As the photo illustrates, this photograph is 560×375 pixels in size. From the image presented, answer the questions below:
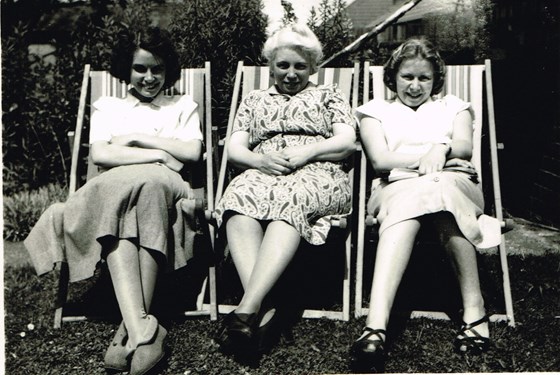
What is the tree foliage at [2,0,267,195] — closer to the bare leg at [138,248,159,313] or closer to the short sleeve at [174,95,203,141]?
the short sleeve at [174,95,203,141]

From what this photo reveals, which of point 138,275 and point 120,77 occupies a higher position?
point 120,77

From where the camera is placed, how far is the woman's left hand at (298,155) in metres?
3.17

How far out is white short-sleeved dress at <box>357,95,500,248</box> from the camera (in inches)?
111

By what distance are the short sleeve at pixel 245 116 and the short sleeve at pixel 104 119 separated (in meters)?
0.65

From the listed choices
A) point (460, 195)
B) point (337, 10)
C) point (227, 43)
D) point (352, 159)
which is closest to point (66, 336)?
point (352, 159)

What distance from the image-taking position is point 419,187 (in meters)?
2.88

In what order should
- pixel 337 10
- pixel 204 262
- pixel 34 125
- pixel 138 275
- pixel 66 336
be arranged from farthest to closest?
pixel 34 125 < pixel 337 10 < pixel 204 262 < pixel 66 336 < pixel 138 275

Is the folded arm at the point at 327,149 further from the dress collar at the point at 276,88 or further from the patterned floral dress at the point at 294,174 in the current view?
the dress collar at the point at 276,88

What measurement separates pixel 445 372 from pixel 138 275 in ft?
4.62

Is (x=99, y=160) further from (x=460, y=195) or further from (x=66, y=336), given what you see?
(x=460, y=195)

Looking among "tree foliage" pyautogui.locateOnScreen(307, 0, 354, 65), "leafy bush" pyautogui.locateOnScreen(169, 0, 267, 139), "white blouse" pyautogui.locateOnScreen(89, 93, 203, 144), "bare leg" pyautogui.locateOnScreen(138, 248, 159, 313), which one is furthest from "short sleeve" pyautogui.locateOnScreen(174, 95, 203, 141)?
"tree foliage" pyautogui.locateOnScreen(307, 0, 354, 65)

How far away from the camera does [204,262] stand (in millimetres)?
3309

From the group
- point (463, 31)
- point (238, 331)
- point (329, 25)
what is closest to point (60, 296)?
point (238, 331)

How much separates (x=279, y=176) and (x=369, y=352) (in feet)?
3.30
